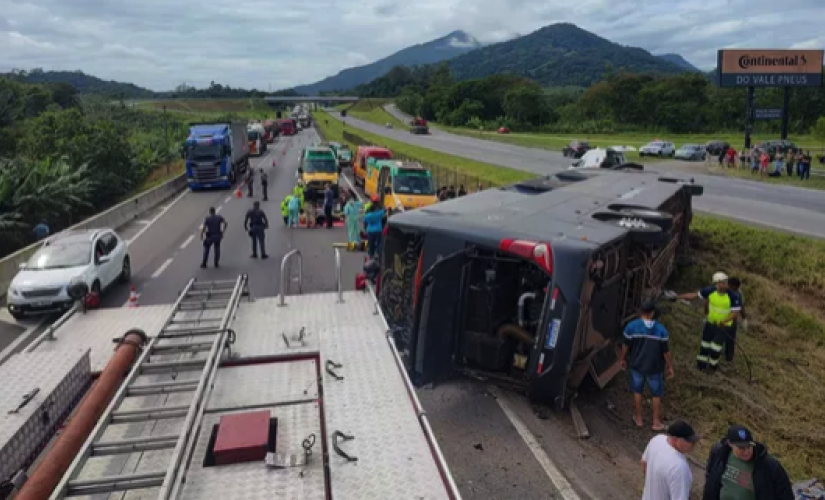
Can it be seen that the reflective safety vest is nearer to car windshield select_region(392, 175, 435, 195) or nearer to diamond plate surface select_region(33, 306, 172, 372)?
diamond plate surface select_region(33, 306, 172, 372)

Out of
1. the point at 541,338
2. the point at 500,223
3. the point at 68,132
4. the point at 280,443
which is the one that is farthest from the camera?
the point at 68,132

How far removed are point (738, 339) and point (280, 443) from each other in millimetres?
10588

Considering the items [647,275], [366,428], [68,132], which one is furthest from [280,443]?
[68,132]

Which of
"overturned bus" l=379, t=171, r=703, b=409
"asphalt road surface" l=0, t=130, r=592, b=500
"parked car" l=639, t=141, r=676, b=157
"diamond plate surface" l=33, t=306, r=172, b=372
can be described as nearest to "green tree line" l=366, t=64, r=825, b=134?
"parked car" l=639, t=141, r=676, b=157

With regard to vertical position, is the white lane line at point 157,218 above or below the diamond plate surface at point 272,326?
below

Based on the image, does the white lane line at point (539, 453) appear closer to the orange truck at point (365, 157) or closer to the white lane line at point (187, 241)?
the white lane line at point (187, 241)

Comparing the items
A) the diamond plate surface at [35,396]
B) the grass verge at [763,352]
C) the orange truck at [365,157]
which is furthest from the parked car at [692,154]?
the diamond plate surface at [35,396]

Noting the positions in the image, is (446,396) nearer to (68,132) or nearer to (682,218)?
(682,218)

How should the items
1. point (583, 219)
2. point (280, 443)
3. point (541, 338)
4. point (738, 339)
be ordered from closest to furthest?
point (280, 443)
point (541, 338)
point (583, 219)
point (738, 339)

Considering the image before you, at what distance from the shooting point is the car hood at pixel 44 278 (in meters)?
13.2

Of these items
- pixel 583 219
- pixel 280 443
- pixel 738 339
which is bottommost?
pixel 738 339

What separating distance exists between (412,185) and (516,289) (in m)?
15.5

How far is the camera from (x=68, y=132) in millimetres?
34156

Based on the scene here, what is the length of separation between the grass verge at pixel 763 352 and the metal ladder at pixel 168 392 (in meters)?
5.36
